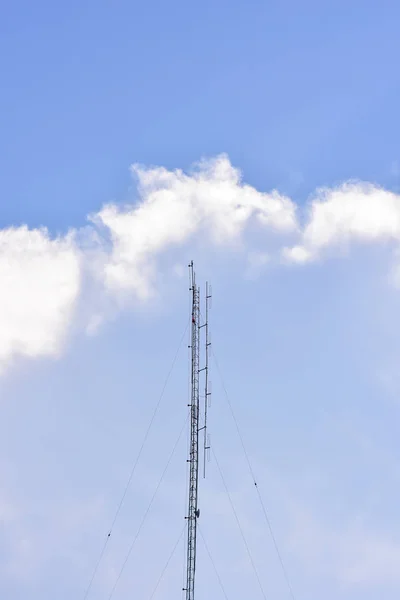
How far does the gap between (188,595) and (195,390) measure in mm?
→ 22645

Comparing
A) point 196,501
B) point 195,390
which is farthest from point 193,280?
point 196,501

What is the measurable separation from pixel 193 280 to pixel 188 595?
3593cm

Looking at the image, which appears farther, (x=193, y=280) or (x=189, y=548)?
(x=193, y=280)

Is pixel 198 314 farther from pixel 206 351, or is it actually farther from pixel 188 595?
pixel 188 595

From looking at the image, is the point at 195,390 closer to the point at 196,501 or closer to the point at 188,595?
the point at 196,501

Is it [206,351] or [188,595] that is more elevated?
[206,351]

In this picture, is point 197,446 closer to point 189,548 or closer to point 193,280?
point 189,548

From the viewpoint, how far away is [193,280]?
120375mm

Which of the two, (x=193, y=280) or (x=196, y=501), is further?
(x=193, y=280)

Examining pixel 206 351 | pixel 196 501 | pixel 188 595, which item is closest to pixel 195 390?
pixel 206 351

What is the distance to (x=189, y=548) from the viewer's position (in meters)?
112

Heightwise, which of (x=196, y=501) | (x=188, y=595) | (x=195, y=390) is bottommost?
(x=188, y=595)

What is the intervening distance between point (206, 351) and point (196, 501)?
17.5 meters

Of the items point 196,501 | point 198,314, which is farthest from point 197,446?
point 198,314
